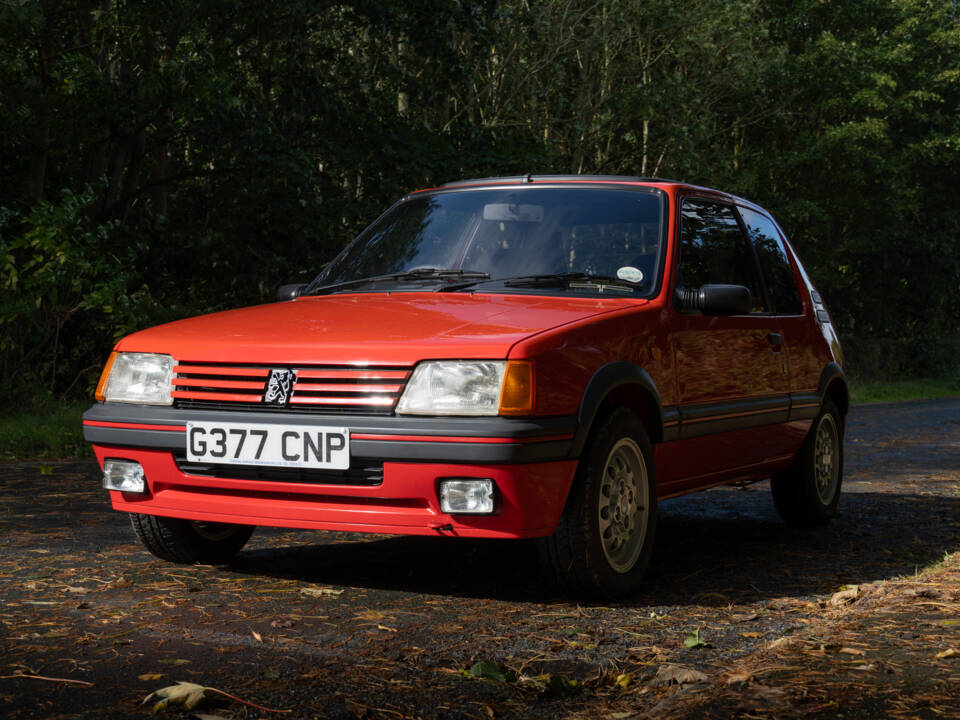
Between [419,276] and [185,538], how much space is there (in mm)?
1581

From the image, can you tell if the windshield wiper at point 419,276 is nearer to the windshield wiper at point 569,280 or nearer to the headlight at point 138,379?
the windshield wiper at point 569,280

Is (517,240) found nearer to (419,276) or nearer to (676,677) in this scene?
(419,276)

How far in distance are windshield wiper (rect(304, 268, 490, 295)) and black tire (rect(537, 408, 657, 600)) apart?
3.53 feet

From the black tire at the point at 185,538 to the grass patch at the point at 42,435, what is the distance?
5.28 m

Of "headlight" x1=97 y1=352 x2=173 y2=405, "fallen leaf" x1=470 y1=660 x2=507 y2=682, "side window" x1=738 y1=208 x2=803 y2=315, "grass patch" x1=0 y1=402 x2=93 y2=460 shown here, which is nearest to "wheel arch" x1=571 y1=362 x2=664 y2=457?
"fallen leaf" x1=470 y1=660 x2=507 y2=682

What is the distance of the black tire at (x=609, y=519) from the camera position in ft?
Result: 15.9

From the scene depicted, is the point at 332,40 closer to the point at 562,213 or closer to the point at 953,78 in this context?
the point at 562,213

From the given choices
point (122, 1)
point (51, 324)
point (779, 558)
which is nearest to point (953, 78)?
point (122, 1)

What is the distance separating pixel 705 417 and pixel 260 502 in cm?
216

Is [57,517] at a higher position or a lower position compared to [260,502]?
lower

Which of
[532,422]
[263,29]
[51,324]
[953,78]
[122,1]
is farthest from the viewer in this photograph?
[953,78]

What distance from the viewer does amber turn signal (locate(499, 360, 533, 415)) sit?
4.52m

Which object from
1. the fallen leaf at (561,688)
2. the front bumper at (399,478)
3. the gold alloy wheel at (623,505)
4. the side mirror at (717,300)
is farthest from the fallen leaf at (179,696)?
the side mirror at (717,300)

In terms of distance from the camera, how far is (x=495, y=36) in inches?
730
